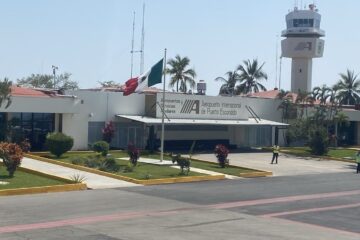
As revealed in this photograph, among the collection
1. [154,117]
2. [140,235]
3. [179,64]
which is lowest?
[140,235]

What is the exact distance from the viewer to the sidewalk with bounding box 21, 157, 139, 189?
27.1m

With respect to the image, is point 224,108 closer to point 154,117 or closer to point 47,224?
point 154,117

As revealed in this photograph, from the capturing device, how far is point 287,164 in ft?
137

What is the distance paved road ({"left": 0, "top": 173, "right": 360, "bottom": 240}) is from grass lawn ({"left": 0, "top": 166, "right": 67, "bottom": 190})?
152 cm

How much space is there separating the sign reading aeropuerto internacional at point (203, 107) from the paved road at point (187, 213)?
1796 centimetres

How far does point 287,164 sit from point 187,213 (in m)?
22.6

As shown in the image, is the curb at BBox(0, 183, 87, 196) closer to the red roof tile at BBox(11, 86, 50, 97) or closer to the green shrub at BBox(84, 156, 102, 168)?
the green shrub at BBox(84, 156, 102, 168)

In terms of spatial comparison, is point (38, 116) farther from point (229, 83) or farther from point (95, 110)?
point (229, 83)

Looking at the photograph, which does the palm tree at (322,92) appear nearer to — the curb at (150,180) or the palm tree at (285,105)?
the palm tree at (285,105)

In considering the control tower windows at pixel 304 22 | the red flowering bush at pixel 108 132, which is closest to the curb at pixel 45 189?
the red flowering bush at pixel 108 132

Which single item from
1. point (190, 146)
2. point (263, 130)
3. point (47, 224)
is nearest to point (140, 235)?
point (47, 224)

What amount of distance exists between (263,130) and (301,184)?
24640 millimetres

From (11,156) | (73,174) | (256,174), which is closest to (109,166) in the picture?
(73,174)

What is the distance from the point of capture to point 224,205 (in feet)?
73.5
